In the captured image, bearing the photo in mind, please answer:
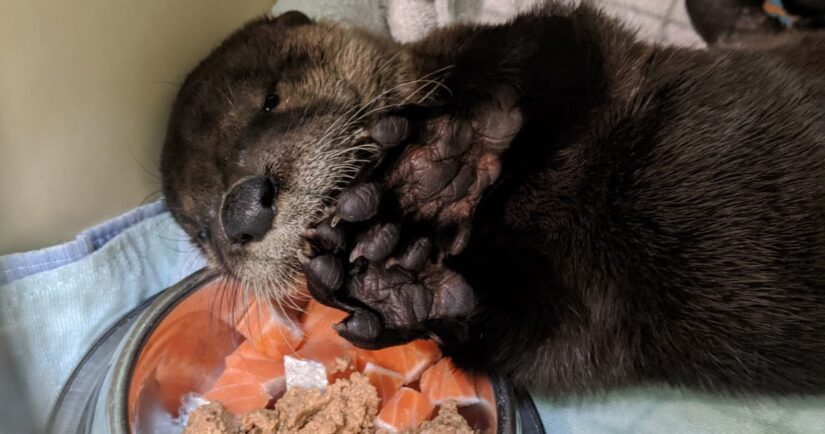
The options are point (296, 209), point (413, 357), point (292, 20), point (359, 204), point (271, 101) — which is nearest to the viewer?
point (359, 204)

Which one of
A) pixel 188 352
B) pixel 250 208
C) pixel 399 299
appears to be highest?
pixel 250 208

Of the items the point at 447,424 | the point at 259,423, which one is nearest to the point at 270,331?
the point at 259,423

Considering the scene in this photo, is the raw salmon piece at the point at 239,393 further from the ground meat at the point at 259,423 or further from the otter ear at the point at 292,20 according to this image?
the otter ear at the point at 292,20

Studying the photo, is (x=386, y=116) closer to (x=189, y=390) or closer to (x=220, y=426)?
(x=220, y=426)

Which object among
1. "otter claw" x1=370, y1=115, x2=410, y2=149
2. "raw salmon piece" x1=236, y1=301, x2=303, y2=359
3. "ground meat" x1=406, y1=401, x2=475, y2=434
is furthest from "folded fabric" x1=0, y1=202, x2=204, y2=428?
"otter claw" x1=370, y1=115, x2=410, y2=149

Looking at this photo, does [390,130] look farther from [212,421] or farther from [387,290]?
[212,421]

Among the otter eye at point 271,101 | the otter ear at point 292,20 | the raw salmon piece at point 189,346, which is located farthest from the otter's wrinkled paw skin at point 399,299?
the otter ear at point 292,20
